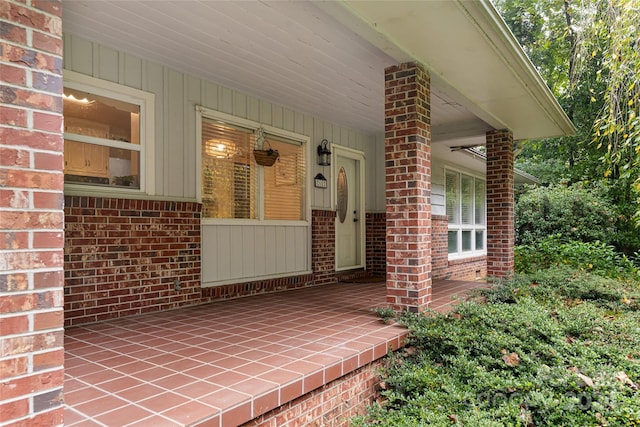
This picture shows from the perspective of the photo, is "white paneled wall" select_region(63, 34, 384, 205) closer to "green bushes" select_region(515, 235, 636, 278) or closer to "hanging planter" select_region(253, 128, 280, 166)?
"hanging planter" select_region(253, 128, 280, 166)

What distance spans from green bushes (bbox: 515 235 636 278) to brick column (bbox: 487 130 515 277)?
109 centimetres

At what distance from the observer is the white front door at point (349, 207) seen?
267 inches

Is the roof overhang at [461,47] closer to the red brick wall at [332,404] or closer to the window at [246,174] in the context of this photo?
the window at [246,174]

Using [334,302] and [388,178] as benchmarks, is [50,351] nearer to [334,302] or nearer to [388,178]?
[388,178]

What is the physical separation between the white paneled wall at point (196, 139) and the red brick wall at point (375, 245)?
1.25 meters

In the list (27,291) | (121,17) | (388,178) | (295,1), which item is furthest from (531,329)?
(121,17)

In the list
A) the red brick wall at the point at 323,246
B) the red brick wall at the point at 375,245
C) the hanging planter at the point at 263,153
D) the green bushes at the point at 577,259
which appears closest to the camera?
the hanging planter at the point at 263,153

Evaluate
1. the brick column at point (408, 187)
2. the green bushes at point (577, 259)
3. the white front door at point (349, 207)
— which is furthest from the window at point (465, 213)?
the brick column at point (408, 187)

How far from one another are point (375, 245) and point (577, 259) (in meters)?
4.21

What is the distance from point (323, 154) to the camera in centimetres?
626

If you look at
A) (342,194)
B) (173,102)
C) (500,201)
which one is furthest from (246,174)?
(500,201)

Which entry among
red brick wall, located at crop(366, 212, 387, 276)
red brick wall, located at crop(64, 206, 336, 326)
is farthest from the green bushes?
red brick wall, located at crop(64, 206, 336, 326)

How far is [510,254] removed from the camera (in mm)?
6645

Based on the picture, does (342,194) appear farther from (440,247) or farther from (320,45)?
(320,45)
